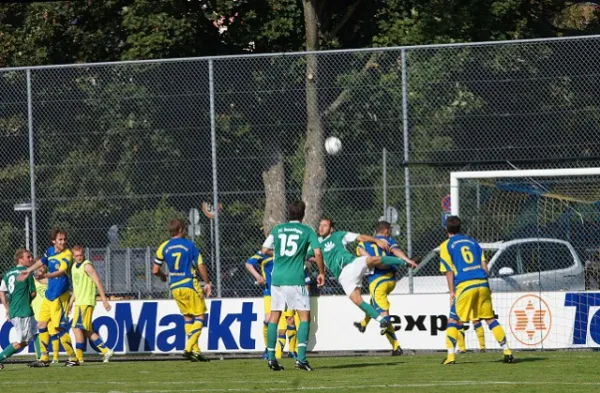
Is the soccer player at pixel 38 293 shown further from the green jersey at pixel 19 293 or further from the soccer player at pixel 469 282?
the soccer player at pixel 469 282

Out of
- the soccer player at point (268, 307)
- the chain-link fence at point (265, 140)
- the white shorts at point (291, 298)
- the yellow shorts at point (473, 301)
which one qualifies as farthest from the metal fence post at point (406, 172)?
the white shorts at point (291, 298)

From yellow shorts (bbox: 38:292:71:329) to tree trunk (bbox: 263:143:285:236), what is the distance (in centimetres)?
315

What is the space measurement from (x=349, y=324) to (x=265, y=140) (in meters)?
2.99

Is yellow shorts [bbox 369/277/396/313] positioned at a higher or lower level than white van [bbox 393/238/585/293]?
lower

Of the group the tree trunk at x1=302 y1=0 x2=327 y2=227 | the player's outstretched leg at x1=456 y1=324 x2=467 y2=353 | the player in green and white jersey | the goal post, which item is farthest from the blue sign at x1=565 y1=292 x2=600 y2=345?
the tree trunk at x1=302 y1=0 x2=327 y2=227

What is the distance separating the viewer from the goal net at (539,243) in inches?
793

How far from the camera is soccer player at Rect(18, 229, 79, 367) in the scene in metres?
19.8

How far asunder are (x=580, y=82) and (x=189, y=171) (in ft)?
19.3

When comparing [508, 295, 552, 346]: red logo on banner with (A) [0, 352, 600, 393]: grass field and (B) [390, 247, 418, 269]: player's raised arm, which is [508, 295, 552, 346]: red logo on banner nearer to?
(A) [0, 352, 600, 393]: grass field

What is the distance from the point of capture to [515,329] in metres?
20.2

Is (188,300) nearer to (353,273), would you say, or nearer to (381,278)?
(353,273)

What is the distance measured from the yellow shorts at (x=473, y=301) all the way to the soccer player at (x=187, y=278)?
376 cm

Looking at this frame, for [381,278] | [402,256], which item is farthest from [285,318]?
[402,256]

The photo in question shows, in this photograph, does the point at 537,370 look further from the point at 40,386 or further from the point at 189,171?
the point at 189,171
